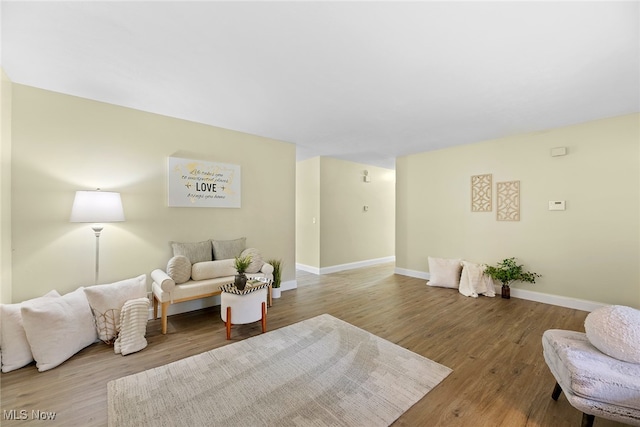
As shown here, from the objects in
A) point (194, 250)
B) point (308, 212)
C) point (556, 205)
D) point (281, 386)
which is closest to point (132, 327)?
point (194, 250)

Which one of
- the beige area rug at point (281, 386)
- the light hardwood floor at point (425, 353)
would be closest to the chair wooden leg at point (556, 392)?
the light hardwood floor at point (425, 353)

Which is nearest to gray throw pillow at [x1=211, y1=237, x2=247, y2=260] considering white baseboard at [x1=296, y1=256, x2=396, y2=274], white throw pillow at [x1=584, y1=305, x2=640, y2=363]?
white baseboard at [x1=296, y1=256, x2=396, y2=274]

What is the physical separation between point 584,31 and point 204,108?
348 centimetres

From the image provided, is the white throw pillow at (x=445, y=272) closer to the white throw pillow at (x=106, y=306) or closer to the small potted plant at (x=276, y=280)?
the small potted plant at (x=276, y=280)

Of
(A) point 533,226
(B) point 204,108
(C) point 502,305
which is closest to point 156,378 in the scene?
(B) point 204,108

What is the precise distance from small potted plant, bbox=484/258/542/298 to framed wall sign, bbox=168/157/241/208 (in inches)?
168

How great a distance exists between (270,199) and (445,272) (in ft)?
11.0

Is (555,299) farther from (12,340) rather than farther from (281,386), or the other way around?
(12,340)

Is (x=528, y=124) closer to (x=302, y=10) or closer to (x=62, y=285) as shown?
(x=302, y=10)

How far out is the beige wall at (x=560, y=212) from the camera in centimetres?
316

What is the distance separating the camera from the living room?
2484 millimetres

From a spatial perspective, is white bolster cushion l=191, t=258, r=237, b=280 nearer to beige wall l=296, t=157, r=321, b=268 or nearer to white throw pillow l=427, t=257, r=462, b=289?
beige wall l=296, t=157, r=321, b=268

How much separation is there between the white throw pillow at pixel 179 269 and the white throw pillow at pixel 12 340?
1.12 metres

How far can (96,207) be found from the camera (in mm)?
2473
